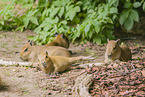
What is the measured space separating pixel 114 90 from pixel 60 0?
6264 millimetres

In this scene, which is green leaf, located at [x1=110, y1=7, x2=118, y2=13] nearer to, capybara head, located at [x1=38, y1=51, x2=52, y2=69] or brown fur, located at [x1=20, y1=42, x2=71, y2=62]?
brown fur, located at [x1=20, y1=42, x2=71, y2=62]

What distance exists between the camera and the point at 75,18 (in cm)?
957

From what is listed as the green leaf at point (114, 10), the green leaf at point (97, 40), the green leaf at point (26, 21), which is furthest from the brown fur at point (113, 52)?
the green leaf at point (26, 21)

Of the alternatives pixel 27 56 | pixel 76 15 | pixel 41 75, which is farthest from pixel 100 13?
pixel 41 75

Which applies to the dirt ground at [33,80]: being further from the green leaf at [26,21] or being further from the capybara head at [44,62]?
the green leaf at [26,21]

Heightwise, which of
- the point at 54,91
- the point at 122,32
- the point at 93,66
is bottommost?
the point at 54,91

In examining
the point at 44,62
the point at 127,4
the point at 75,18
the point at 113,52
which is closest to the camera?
the point at 44,62

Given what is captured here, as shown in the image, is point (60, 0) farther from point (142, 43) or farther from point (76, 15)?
point (142, 43)

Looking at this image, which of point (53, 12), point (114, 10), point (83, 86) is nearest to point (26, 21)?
point (53, 12)

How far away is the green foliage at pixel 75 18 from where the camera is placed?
27.3 feet

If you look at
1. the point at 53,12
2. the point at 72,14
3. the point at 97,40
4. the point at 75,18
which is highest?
the point at 53,12

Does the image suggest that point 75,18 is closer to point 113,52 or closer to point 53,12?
point 53,12

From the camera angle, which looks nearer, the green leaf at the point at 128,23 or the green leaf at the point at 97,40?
the green leaf at the point at 128,23

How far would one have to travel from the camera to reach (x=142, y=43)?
28.6 ft
